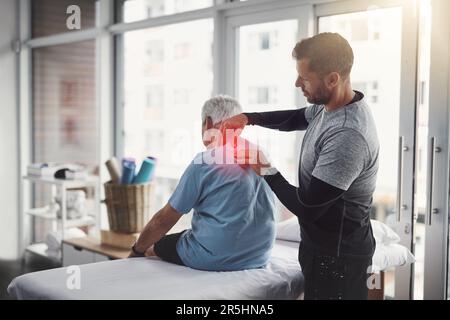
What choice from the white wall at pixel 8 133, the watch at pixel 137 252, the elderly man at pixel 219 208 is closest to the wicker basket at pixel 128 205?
the watch at pixel 137 252

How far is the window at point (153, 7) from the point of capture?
3.03 meters

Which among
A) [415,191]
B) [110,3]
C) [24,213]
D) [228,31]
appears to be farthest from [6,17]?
[415,191]

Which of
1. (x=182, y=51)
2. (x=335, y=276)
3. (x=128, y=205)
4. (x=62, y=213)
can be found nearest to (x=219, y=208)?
(x=335, y=276)

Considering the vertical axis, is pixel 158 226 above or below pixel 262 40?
below

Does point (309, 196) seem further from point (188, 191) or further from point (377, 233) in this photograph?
point (377, 233)

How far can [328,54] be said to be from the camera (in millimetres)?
1485

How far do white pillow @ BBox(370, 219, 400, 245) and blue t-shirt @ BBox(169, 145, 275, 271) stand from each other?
1.73ft

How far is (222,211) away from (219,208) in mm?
14

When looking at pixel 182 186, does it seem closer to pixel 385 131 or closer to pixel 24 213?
pixel 385 131

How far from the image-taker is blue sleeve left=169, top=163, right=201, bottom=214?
1760 mm

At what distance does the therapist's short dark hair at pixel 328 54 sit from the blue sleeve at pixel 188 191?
52 cm

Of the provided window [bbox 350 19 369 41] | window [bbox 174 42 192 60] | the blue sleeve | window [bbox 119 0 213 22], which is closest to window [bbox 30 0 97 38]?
window [bbox 119 0 213 22]

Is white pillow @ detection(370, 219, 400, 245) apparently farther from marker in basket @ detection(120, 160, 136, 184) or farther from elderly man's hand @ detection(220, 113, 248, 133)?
marker in basket @ detection(120, 160, 136, 184)

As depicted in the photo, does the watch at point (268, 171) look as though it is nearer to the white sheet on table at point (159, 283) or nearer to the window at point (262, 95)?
the white sheet on table at point (159, 283)
